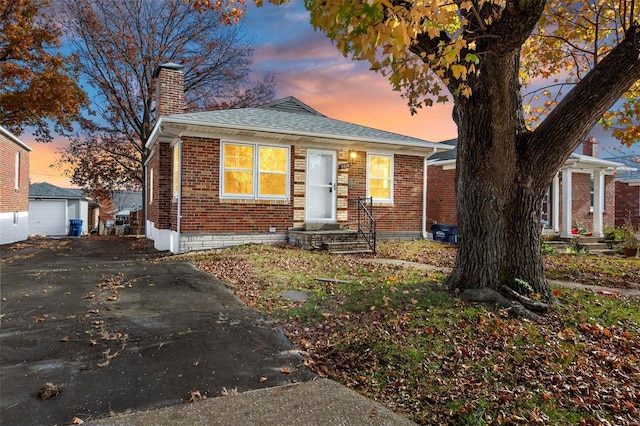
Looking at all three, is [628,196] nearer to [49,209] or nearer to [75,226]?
[75,226]

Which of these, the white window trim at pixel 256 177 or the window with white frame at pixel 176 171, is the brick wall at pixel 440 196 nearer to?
the white window trim at pixel 256 177

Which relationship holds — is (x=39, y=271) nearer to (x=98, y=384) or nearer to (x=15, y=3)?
(x=98, y=384)

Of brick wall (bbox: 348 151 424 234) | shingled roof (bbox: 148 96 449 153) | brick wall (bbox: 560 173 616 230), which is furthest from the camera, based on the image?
brick wall (bbox: 560 173 616 230)

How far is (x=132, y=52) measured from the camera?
23391mm

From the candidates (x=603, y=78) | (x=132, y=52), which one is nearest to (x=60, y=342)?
(x=603, y=78)

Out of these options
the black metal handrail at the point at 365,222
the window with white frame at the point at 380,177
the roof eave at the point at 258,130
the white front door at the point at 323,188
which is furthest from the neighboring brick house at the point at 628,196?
the white front door at the point at 323,188

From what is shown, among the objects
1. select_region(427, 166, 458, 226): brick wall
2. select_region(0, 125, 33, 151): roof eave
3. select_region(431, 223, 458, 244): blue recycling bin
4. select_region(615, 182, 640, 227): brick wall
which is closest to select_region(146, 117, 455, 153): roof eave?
select_region(431, 223, 458, 244): blue recycling bin

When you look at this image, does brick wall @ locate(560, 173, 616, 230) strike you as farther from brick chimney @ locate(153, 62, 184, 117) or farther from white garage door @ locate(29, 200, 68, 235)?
white garage door @ locate(29, 200, 68, 235)

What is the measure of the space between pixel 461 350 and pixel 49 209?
32.9 metres

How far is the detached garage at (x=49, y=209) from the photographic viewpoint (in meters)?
28.2

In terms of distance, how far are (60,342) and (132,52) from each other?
23.8 m

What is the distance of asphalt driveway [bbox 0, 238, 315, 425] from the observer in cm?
303

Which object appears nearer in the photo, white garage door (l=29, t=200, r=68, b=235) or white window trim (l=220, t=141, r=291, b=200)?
white window trim (l=220, t=141, r=291, b=200)

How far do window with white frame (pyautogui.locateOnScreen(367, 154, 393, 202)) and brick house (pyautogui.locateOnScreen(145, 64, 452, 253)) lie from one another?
35 mm
